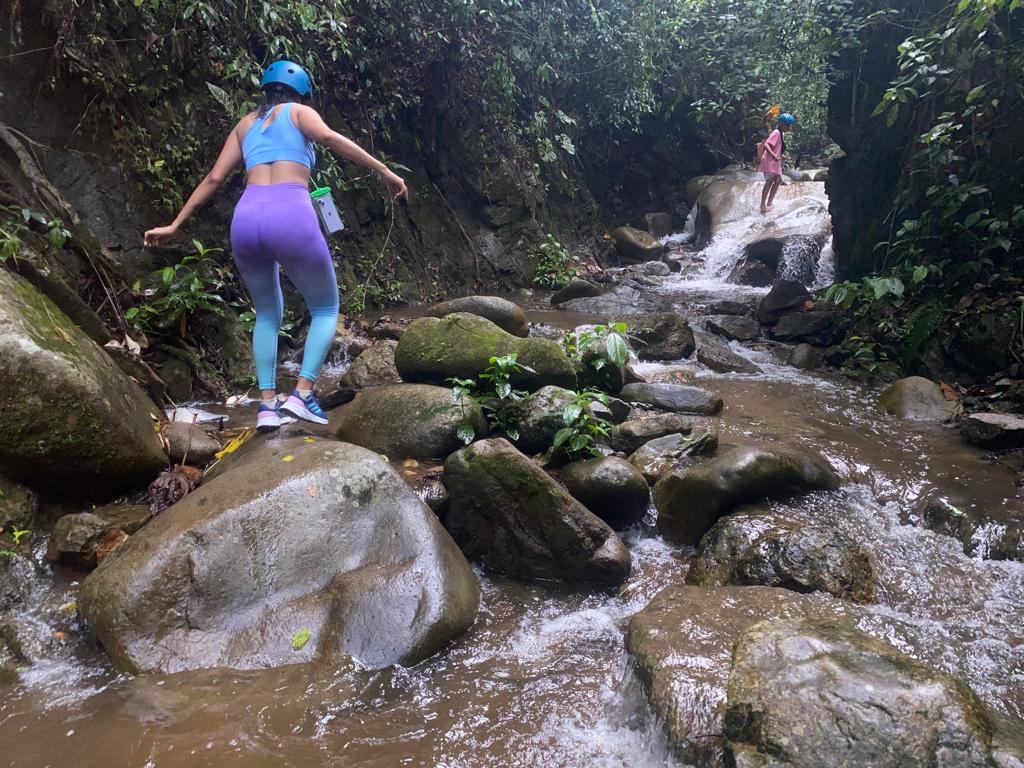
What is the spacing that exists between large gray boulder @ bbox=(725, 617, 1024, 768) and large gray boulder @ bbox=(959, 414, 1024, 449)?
11.6 ft

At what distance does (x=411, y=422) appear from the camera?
4184 mm

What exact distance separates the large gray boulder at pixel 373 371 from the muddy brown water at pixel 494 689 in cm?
265

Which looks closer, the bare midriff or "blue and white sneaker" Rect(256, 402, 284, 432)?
the bare midriff

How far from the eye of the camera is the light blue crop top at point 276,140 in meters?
3.28

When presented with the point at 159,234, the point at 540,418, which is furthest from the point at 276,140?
the point at 540,418

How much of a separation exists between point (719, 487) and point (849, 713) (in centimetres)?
195

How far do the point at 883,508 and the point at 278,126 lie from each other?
4146mm

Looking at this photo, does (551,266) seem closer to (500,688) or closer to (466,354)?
(466,354)

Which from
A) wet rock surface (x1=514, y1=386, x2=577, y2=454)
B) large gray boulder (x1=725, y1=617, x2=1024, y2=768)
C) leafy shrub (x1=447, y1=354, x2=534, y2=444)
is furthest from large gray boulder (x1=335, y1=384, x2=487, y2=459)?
large gray boulder (x1=725, y1=617, x2=1024, y2=768)

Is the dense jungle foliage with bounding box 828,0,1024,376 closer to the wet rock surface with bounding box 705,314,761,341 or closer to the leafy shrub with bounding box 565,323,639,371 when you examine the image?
the wet rock surface with bounding box 705,314,761,341

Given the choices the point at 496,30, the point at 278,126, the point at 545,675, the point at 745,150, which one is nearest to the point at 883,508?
the point at 545,675

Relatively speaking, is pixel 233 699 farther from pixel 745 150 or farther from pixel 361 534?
pixel 745 150

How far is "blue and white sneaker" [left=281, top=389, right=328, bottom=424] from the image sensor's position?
3.68m

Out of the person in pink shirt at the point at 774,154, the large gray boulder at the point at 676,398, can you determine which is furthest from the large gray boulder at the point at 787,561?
the person in pink shirt at the point at 774,154
